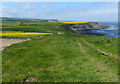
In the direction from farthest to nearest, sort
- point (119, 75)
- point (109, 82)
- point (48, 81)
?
point (119, 75) → point (48, 81) → point (109, 82)

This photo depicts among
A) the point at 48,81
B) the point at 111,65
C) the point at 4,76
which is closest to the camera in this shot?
the point at 48,81

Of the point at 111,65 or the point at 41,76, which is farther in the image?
the point at 111,65

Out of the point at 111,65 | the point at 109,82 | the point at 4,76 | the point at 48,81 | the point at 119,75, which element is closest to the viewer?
the point at 109,82

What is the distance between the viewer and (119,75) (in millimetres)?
17219

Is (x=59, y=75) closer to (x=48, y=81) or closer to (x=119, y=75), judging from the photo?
(x=48, y=81)

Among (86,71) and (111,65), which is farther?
(111,65)

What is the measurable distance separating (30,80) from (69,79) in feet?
14.2

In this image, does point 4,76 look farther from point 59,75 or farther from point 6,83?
point 59,75

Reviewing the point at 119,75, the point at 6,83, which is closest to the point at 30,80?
the point at 6,83

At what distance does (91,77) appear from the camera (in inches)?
649

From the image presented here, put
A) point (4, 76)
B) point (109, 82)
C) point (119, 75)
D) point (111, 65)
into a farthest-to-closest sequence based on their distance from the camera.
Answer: point (111, 65) < point (4, 76) < point (119, 75) < point (109, 82)

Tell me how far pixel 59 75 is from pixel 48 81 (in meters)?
1.89

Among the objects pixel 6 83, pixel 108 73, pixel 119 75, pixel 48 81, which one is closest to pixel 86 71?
pixel 108 73

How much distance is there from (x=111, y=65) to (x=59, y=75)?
328 inches
